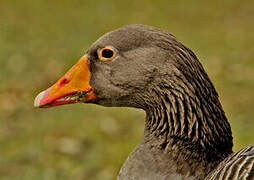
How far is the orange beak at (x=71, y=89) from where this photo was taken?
3377 mm

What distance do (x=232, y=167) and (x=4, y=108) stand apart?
533cm

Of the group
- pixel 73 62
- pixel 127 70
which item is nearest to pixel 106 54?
pixel 127 70

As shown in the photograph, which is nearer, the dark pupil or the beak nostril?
the dark pupil

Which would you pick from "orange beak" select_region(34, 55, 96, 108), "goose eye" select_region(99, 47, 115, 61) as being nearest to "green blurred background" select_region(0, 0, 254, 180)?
"orange beak" select_region(34, 55, 96, 108)

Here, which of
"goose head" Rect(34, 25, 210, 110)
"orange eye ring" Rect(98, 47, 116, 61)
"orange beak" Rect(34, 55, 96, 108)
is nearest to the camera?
"goose head" Rect(34, 25, 210, 110)

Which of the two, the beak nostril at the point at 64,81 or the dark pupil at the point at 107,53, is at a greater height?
the dark pupil at the point at 107,53

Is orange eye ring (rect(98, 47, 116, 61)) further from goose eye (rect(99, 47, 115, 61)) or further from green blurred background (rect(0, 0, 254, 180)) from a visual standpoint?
green blurred background (rect(0, 0, 254, 180))

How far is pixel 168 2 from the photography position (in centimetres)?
1417

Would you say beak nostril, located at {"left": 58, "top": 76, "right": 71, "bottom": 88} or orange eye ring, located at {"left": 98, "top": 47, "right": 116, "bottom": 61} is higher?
orange eye ring, located at {"left": 98, "top": 47, "right": 116, "bottom": 61}

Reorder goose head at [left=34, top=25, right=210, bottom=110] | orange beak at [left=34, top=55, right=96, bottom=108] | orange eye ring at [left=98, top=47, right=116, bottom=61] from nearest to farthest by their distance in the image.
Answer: goose head at [left=34, top=25, right=210, bottom=110] → orange eye ring at [left=98, top=47, right=116, bottom=61] → orange beak at [left=34, top=55, right=96, bottom=108]

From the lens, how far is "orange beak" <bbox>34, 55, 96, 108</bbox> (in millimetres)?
3377

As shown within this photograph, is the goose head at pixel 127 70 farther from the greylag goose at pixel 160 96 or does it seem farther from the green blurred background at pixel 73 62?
the green blurred background at pixel 73 62

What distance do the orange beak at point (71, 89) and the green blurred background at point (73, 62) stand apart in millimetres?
2505

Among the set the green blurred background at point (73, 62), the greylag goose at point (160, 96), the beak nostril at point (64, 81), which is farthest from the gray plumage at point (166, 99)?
the green blurred background at point (73, 62)
